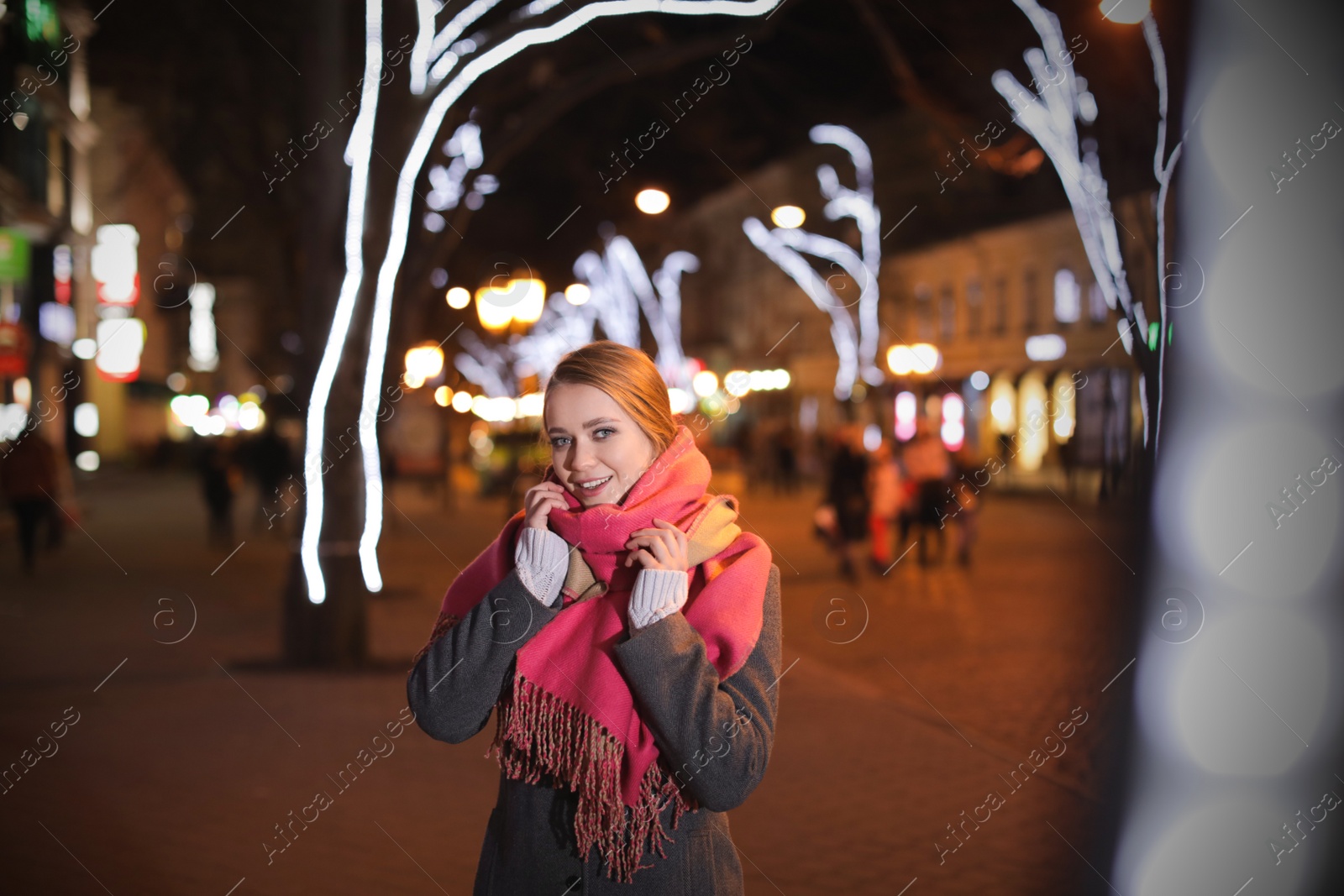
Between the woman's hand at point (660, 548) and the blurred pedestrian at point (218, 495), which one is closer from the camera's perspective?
the woman's hand at point (660, 548)

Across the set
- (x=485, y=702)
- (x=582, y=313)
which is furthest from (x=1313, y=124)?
(x=582, y=313)

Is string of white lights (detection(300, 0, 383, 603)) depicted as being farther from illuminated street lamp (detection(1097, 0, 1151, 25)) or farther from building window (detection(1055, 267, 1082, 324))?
building window (detection(1055, 267, 1082, 324))

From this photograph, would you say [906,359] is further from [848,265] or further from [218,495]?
[218,495]

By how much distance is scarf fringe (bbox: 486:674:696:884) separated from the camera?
222 cm

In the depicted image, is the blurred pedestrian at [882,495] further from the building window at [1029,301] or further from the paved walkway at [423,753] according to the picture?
the building window at [1029,301]

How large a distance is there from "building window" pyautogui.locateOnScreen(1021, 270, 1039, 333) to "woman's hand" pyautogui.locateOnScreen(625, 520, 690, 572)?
35.6 metres

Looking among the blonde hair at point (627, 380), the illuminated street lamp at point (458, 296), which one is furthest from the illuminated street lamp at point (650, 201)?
the blonde hair at point (627, 380)

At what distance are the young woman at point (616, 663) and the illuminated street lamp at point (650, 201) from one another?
50.0 ft

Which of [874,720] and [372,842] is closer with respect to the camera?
[372,842]

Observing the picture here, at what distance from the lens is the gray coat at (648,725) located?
83.2 inches

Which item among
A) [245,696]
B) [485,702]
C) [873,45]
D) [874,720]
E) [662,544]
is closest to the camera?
[662,544]

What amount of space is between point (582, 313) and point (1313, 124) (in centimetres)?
3491

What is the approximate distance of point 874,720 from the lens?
23.6 feet

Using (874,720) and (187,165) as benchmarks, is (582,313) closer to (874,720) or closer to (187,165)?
(187,165)
